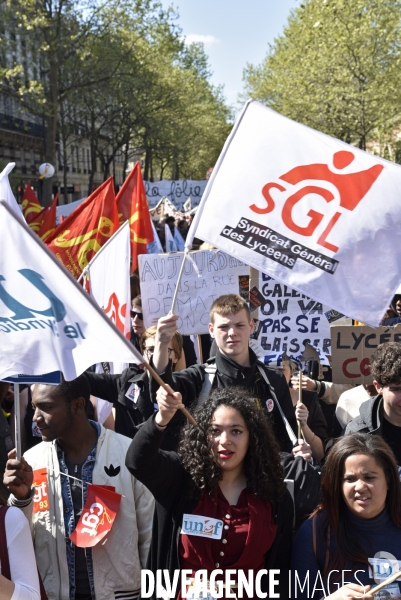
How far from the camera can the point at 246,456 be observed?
2916 millimetres

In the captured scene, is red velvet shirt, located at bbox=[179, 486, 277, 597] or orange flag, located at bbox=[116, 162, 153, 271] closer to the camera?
red velvet shirt, located at bbox=[179, 486, 277, 597]

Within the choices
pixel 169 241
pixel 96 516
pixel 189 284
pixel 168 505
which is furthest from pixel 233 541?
pixel 169 241

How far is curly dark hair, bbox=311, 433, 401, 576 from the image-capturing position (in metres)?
2.66

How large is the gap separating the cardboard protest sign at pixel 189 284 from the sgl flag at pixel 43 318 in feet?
9.83

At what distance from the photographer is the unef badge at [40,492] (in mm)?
3232

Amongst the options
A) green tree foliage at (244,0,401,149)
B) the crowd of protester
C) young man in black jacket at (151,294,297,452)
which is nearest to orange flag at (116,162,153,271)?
young man in black jacket at (151,294,297,452)

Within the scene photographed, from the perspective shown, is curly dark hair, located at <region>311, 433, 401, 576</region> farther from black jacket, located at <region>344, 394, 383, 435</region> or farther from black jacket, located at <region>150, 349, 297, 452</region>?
black jacket, located at <region>150, 349, 297, 452</region>

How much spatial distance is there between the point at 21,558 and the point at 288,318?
10.7 feet

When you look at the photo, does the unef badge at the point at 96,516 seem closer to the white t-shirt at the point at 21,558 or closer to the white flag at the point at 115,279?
the white t-shirt at the point at 21,558

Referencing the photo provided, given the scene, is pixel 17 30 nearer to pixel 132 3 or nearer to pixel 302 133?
pixel 132 3

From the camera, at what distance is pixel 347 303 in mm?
3580

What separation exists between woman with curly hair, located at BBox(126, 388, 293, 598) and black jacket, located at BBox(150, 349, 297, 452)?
0.82 meters

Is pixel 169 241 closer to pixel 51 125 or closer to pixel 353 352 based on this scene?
pixel 353 352

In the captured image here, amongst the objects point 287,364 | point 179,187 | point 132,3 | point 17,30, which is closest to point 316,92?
point 179,187
